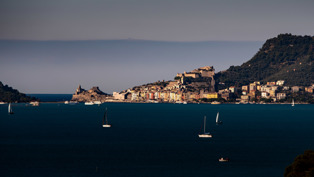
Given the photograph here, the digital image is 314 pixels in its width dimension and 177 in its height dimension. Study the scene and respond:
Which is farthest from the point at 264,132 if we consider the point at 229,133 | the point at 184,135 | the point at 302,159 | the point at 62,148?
the point at 302,159

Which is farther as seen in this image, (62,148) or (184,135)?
(184,135)

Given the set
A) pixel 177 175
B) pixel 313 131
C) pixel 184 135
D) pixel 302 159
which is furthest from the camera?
pixel 313 131

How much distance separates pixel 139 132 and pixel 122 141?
2064 cm

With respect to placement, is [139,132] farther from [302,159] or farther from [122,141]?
[302,159]

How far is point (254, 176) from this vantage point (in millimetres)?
71000

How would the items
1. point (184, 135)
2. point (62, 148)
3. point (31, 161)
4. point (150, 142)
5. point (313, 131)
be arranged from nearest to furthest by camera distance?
point (31, 161)
point (62, 148)
point (150, 142)
point (184, 135)
point (313, 131)

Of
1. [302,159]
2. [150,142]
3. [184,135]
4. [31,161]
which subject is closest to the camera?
[302,159]

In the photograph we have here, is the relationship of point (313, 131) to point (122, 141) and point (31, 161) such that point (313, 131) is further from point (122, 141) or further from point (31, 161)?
point (31, 161)

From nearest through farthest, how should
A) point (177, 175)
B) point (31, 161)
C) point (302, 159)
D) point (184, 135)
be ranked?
point (302, 159), point (177, 175), point (31, 161), point (184, 135)

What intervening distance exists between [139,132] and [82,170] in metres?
54.2

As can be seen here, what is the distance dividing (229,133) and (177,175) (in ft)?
189

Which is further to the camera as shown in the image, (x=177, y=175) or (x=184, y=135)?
(x=184, y=135)

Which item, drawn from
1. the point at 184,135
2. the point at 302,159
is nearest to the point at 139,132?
the point at 184,135

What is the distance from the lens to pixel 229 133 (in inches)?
4985
